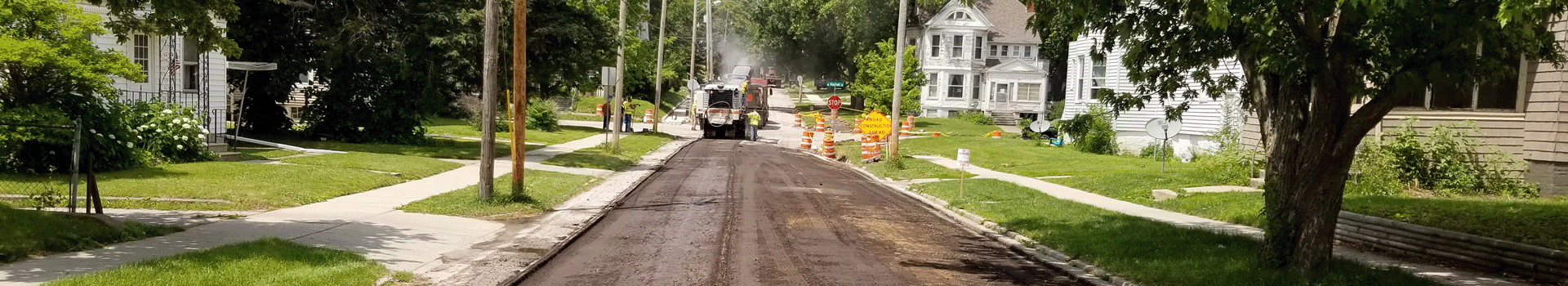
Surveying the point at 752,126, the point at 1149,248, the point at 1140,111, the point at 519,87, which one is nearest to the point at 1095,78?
the point at 752,126

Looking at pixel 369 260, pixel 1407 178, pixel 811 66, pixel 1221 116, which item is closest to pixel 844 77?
pixel 811 66

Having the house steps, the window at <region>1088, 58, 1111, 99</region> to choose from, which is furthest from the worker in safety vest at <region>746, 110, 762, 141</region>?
the house steps

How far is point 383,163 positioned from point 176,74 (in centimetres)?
512

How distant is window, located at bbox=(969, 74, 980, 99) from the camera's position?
66688 millimetres

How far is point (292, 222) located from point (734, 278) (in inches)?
249

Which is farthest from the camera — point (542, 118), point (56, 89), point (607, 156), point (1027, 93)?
point (1027, 93)

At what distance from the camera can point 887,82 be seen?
194 ft

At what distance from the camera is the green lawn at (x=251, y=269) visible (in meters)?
8.37

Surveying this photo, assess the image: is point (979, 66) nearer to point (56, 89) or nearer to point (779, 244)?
point (56, 89)

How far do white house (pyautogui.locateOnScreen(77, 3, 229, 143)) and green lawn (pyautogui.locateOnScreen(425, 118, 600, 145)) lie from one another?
9.35 metres

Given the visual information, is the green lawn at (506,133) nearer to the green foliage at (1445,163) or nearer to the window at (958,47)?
the green foliage at (1445,163)

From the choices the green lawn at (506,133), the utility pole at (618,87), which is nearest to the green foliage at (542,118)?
the green lawn at (506,133)

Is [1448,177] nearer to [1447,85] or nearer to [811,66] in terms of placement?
[1447,85]

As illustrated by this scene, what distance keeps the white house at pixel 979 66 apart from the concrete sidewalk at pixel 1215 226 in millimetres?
37261
